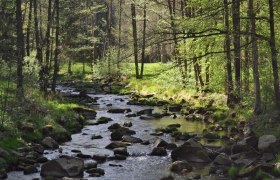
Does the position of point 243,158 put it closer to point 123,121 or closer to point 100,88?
point 123,121

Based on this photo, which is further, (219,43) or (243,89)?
(219,43)

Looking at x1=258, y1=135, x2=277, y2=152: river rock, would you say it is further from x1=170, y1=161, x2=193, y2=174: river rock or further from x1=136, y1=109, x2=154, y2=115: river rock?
x1=136, y1=109, x2=154, y2=115: river rock

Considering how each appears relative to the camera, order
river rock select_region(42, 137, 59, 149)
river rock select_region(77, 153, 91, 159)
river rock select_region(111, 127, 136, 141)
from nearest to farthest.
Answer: river rock select_region(77, 153, 91, 159)
river rock select_region(42, 137, 59, 149)
river rock select_region(111, 127, 136, 141)

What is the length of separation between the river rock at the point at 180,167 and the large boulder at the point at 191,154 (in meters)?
1.13

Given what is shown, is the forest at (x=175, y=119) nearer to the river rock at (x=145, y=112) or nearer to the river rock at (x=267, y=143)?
the river rock at (x=267, y=143)

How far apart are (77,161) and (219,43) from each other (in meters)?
16.1

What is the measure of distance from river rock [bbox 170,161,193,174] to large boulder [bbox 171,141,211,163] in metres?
1.13

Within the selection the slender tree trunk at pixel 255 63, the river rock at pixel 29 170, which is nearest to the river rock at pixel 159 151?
the slender tree trunk at pixel 255 63

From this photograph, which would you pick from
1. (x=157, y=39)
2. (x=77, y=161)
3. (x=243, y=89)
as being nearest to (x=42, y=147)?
(x=77, y=161)

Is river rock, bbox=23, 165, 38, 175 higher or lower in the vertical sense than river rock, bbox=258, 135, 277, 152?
lower

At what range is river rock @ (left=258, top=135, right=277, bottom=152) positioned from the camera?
56.9 feet

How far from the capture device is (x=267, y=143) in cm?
1750

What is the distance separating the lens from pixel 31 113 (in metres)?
24.9

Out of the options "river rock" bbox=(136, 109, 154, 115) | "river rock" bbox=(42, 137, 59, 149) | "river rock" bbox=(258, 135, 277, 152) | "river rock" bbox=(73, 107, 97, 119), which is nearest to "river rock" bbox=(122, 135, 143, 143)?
"river rock" bbox=(42, 137, 59, 149)
